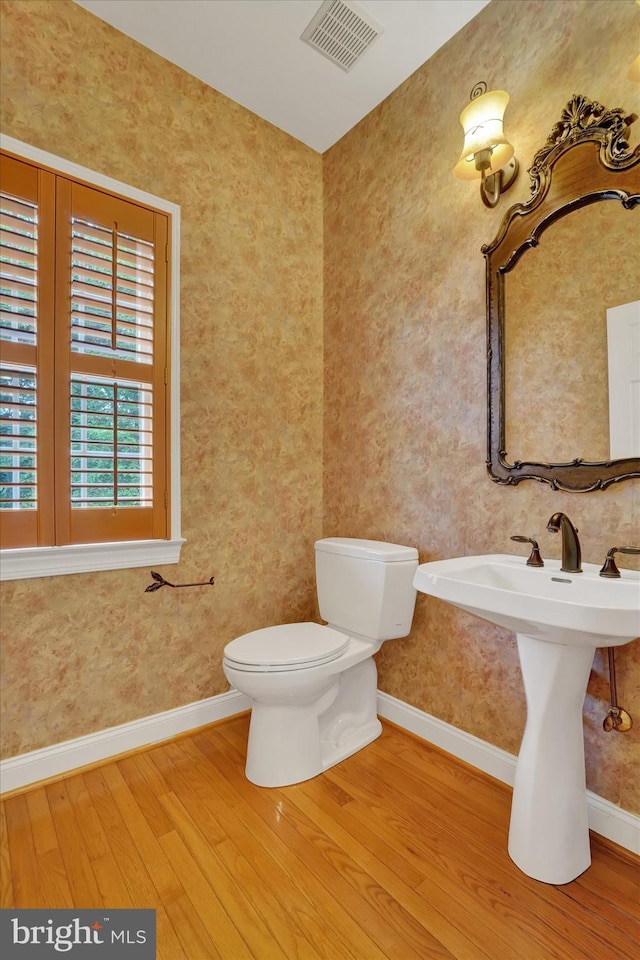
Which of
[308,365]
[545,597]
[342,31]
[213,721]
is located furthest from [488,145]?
[213,721]

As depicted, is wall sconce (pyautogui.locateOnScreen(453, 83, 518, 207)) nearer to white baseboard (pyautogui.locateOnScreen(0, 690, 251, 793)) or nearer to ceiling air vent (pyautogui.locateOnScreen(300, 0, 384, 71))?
ceiling air vent (pyautogui.locateOnScreen(300, 0, 384, 71))

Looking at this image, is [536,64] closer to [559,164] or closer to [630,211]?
[559,164]

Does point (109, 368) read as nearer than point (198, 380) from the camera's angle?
Yes

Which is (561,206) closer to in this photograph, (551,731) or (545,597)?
(545,597)

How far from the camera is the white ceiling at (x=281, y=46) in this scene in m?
1.76

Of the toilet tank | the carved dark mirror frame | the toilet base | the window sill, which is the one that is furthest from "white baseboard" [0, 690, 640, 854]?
the carved dark mirror frame

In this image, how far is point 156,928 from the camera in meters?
1.13

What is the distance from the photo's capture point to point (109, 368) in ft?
5.90

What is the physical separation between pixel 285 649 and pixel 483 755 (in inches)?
32.6

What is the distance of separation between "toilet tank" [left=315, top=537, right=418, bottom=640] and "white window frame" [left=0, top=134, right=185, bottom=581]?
26.5 inches

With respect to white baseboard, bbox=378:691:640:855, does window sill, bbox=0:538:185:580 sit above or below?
above

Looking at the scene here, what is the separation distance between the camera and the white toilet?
1.64 metres

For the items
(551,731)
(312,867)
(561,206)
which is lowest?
(312,867)

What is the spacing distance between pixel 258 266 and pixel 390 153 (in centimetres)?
77
